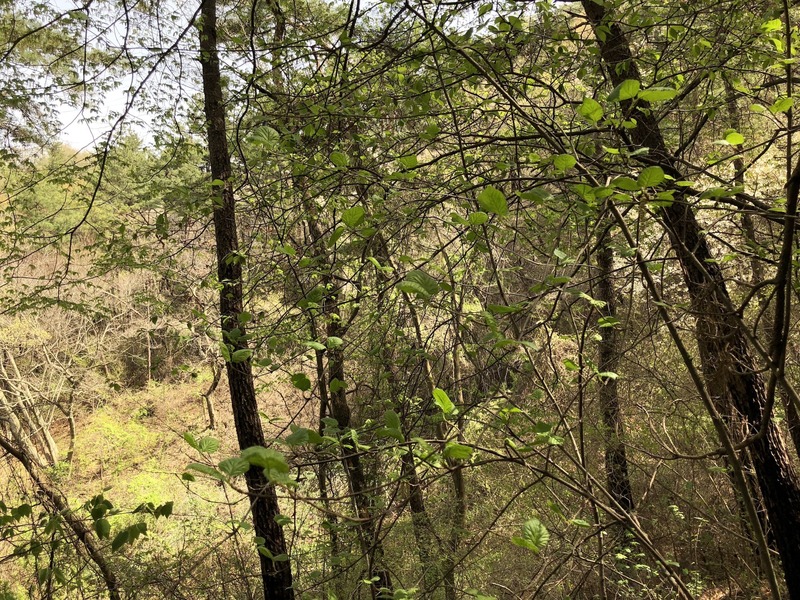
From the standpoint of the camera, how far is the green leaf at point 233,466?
0.69 meters

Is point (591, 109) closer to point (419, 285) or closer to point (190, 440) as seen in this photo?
point (419, 285)

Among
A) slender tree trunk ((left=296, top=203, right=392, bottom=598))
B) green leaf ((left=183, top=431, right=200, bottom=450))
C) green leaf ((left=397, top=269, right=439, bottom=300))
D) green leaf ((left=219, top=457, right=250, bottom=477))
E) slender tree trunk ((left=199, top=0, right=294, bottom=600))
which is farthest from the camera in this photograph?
slender tree trunk ((left=199, top=0, right=294, bottom=600))

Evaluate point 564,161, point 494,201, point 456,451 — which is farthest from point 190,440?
point 564,161

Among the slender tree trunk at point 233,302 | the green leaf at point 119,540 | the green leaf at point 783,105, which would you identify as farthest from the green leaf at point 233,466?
the slender tree trunk at point 233,302

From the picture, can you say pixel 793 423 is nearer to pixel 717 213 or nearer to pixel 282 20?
pixel 717 213

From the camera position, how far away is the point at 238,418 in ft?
15.4

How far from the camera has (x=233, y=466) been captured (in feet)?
2.31

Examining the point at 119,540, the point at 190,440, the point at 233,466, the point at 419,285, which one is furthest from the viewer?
the point at 119,540

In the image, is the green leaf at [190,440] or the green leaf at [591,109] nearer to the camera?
the green leaf at [190,440]

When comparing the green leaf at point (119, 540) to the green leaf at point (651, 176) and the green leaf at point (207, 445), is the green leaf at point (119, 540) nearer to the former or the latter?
the green leaf at point (207, 445)

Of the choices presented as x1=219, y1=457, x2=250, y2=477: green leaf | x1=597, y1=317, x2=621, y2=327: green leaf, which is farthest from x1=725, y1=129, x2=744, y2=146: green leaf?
x1=219, y1=457, x2=250, y2=477: green leaf

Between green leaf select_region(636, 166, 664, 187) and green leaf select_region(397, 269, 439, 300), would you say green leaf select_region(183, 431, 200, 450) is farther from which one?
green leaf select_region(636, 166, 664, 187)

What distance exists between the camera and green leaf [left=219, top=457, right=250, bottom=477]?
0.69 m

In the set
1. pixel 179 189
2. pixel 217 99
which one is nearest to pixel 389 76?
pixel 179 189
